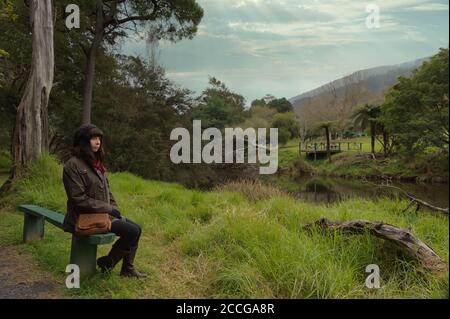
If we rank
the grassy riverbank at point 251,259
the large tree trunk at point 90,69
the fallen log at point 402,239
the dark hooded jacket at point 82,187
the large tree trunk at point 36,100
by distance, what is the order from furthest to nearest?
the large tree trunk at point 90,69, the large tree trunk at point 36,100, the fallen log at point 402,239, the dark hooded jacket at point 82,187, the grassy riverbank at point 251,259

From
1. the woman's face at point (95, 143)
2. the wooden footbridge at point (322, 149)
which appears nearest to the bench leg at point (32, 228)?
the woman's face at point (95, 143)

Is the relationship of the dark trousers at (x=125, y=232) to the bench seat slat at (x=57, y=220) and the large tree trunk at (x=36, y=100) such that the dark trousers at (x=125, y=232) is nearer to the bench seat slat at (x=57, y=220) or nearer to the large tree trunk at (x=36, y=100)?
the bench seat slat at (x=57, y=220)

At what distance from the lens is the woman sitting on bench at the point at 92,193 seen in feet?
12.3

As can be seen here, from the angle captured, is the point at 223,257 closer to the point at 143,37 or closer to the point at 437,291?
the point at 437,291

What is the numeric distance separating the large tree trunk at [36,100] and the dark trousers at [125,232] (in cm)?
503

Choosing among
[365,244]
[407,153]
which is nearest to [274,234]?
[365,244]

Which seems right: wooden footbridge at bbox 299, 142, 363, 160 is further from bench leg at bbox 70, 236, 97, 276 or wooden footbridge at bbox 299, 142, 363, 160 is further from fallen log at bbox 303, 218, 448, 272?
bench leg at bbox 70, 236, 97, 276

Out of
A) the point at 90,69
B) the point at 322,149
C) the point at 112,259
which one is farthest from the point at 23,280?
the point at 322,149

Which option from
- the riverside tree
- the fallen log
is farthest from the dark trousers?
the riverside tree

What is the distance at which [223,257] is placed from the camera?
4445 millimetres

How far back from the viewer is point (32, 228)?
5.55 meters

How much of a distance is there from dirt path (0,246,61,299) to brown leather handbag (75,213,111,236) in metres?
0.58

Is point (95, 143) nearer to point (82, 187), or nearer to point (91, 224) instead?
point (82, 187)
